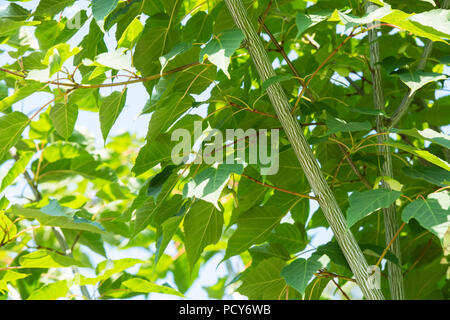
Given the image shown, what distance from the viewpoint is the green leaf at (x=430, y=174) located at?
2.72 feet

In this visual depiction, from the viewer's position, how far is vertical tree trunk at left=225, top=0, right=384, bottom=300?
0.75m

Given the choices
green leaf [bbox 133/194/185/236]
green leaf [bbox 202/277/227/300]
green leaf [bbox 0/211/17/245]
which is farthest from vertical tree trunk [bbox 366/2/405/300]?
green leaf [bbox 202/277/227/300]

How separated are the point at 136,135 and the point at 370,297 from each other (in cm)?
174

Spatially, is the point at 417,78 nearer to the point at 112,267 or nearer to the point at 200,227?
the point at 200,227

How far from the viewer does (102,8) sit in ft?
2.37

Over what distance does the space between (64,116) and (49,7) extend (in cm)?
22

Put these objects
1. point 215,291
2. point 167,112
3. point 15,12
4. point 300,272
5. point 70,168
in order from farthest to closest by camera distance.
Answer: point 215,291
point 70,168
point 15,12
point 167,112
point 300,272

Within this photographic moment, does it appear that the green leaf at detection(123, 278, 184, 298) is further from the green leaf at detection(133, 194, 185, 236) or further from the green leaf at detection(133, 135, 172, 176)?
the green leaf at detection(133, 135, 172, 176)

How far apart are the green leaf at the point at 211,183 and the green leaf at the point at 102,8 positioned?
0.26 meters

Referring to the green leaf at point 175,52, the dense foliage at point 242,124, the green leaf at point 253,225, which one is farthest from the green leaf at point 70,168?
the green leaf at point 175,52

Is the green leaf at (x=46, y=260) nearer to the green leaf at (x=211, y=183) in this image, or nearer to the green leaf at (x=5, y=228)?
the green leaf at (x=5, y=228)

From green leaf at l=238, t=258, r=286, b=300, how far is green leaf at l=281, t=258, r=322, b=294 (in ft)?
0.55

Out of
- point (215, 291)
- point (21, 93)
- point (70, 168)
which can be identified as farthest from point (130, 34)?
point (215, 291)

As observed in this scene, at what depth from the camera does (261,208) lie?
0.95 m
